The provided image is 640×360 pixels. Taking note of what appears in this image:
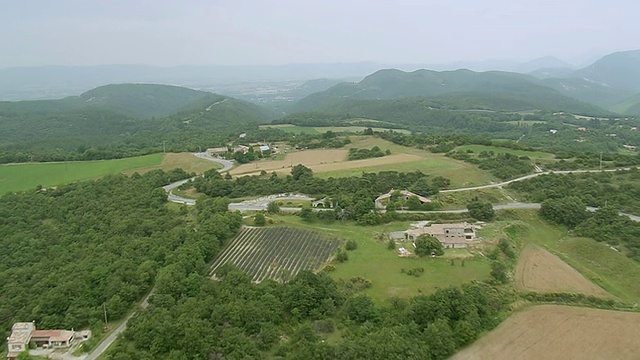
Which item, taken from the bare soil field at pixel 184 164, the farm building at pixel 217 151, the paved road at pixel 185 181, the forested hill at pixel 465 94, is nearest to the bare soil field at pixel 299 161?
the paved road at pixel 185 181

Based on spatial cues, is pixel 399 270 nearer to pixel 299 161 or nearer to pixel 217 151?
pixel 299 161

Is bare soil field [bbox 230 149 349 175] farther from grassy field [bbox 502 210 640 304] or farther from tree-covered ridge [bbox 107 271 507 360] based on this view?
tree-covered ridge [bbox 107 271 507 360]

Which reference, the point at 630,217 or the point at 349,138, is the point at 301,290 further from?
the point at 349,138

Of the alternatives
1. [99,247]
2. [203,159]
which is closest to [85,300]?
[99,247]

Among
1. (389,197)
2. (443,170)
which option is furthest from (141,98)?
(389,197)

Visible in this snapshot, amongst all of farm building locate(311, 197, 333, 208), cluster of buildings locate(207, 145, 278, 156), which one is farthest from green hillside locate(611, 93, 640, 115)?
farm building locate(311, 197, 333, 208)
